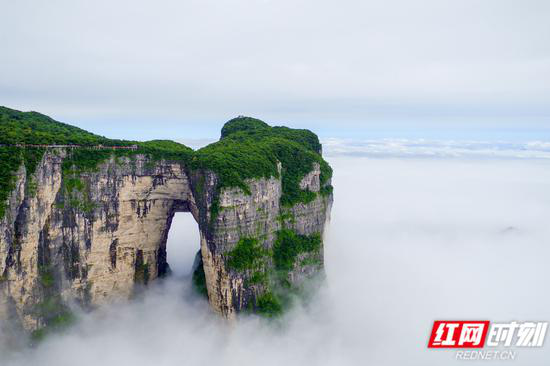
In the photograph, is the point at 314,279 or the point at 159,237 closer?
the point at 159,237

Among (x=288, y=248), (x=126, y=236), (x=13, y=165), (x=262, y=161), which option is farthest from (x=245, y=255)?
(x=13, y=165)

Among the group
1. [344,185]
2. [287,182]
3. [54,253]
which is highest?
[287,182]

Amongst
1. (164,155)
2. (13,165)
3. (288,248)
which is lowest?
(288,248)

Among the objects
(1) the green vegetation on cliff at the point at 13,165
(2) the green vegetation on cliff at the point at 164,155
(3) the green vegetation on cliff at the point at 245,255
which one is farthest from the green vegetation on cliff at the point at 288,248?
(1) the green vegetation on cliff at the point at 13,165

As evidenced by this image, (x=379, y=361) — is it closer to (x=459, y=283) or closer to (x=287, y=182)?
(x=287, y=182)

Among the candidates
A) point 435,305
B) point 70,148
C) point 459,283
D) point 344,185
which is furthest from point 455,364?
point 344,185

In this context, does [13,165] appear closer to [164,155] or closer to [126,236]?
[126,236]

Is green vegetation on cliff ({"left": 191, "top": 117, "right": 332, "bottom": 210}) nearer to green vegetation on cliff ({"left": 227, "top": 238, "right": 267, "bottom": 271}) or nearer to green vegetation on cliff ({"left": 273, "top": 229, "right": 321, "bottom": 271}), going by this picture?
green vegetation on cliff ({"left": 273, "top": 229, "right": 321, "bottom": 271})

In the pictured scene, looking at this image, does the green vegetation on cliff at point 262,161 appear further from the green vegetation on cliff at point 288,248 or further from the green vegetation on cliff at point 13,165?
the green vegetation on cliff at point 13,165

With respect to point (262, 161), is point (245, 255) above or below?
below
